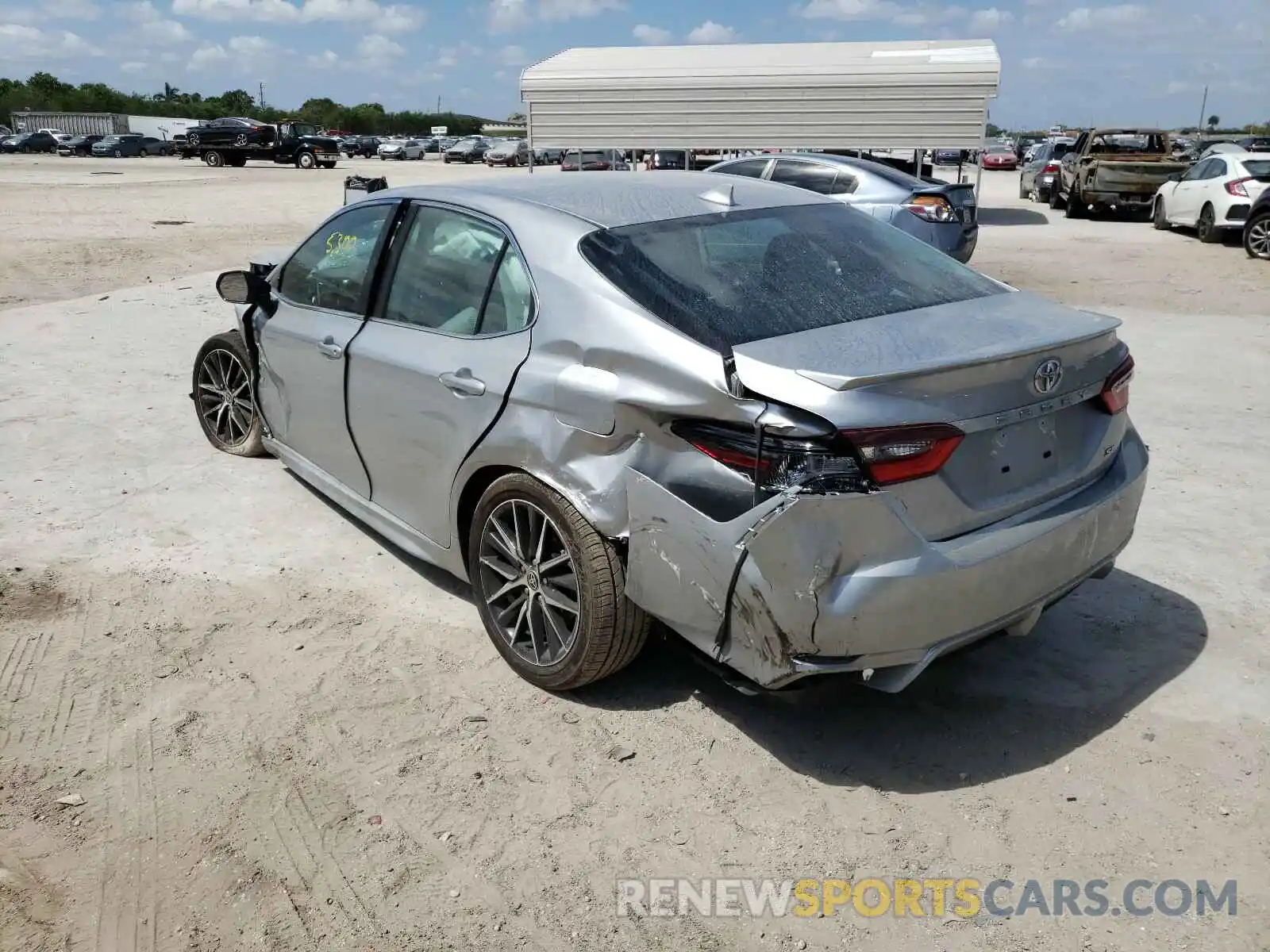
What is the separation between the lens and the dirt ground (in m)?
2.63

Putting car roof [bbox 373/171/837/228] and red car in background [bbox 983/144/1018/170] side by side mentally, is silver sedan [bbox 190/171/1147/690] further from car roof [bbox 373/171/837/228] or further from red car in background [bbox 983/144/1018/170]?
red car in background [bbox 983/144/1018/170]

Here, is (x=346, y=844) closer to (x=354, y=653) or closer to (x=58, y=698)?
(x=354, y=653)

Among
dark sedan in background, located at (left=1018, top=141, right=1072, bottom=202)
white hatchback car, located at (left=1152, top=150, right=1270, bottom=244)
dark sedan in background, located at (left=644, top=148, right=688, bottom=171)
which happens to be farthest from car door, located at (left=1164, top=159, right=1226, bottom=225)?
dark sedan in background, located at (left=644, top=148, right=688, bottom=171)

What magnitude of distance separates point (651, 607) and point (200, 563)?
2543mm

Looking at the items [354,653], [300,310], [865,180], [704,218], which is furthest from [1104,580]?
[865,180]

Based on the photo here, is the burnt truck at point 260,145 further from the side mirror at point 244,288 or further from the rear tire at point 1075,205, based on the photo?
the side mirror at point 244,288

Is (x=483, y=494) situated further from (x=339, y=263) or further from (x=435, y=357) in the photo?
(x=339, y=263)

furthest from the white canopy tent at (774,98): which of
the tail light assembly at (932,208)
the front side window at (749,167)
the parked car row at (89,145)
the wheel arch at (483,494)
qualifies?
the parked car row at (89,145)

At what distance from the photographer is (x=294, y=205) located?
78.5 feet

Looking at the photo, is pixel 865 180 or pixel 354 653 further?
pixel 865 180

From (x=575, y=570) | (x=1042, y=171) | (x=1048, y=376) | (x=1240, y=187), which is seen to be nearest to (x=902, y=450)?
(x=1048, y=376)

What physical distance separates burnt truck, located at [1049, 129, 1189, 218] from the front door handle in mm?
20298

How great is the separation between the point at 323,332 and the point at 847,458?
105 inches

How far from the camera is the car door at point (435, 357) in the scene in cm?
357
